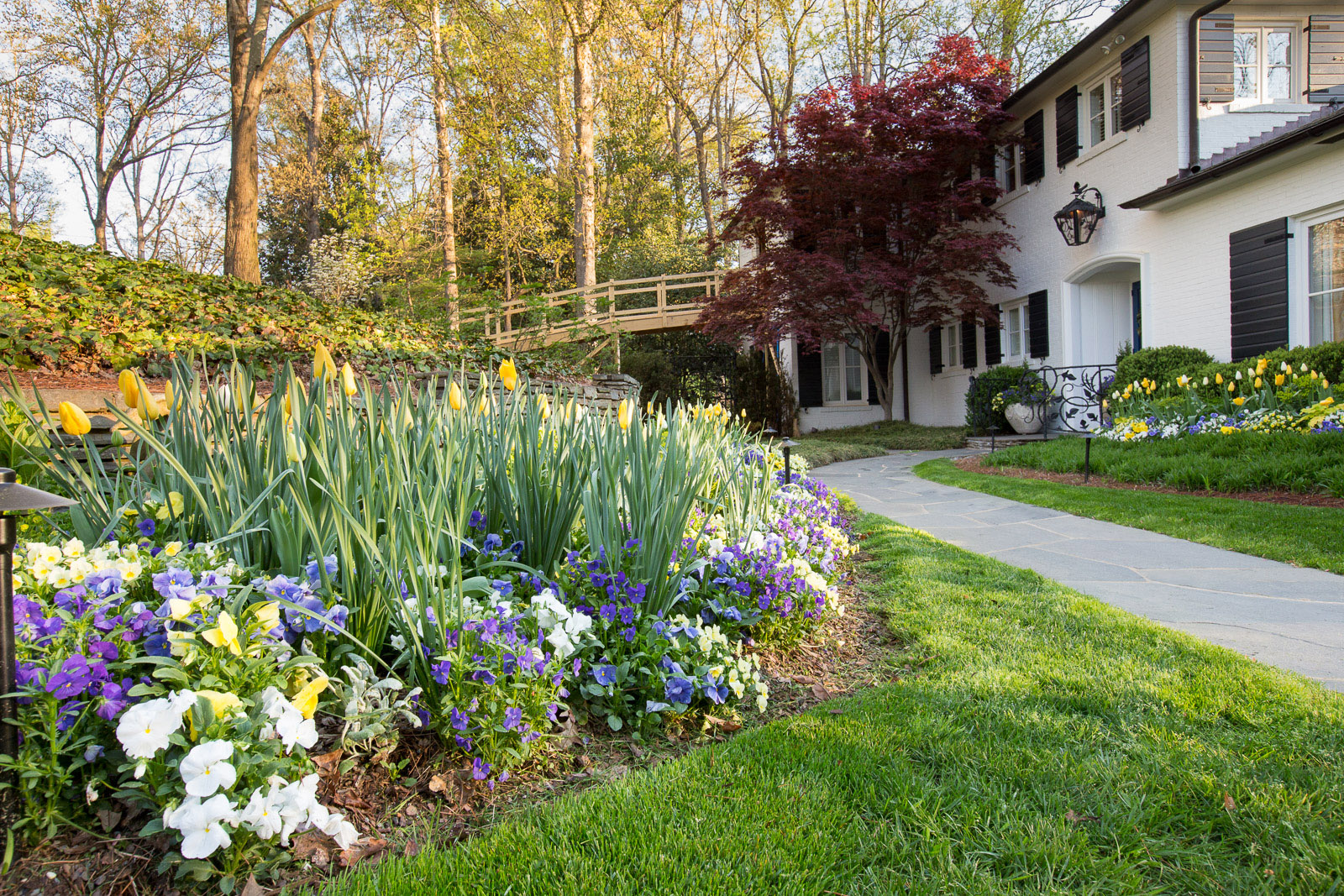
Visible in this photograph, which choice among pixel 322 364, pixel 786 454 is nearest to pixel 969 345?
pixel 786 454

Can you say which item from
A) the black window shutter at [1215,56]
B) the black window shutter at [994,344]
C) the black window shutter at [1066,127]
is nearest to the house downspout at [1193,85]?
the black window shutter at [1215,56]

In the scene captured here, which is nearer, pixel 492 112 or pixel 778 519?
pixel 778 519

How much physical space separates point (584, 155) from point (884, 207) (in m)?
5.57

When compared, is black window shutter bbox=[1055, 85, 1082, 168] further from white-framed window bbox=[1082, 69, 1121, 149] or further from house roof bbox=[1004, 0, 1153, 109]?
house roof bbox=[1004, 0, 1153, 109]

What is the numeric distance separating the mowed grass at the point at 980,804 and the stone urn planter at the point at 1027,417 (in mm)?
8868

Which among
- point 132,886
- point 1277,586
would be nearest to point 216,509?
point 132,886

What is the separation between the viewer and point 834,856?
141cm

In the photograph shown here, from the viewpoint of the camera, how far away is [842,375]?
16.0m

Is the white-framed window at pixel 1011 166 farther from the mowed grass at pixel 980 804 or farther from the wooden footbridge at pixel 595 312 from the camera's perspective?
the mowed grass at pixel 980 804

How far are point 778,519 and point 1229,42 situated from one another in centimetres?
1019

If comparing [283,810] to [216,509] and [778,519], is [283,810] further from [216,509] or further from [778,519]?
[778,519]

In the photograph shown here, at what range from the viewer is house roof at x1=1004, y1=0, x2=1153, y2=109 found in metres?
9.06

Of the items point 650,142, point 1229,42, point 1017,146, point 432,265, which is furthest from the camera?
point 650,142

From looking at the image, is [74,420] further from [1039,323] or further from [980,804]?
[1039,323]
